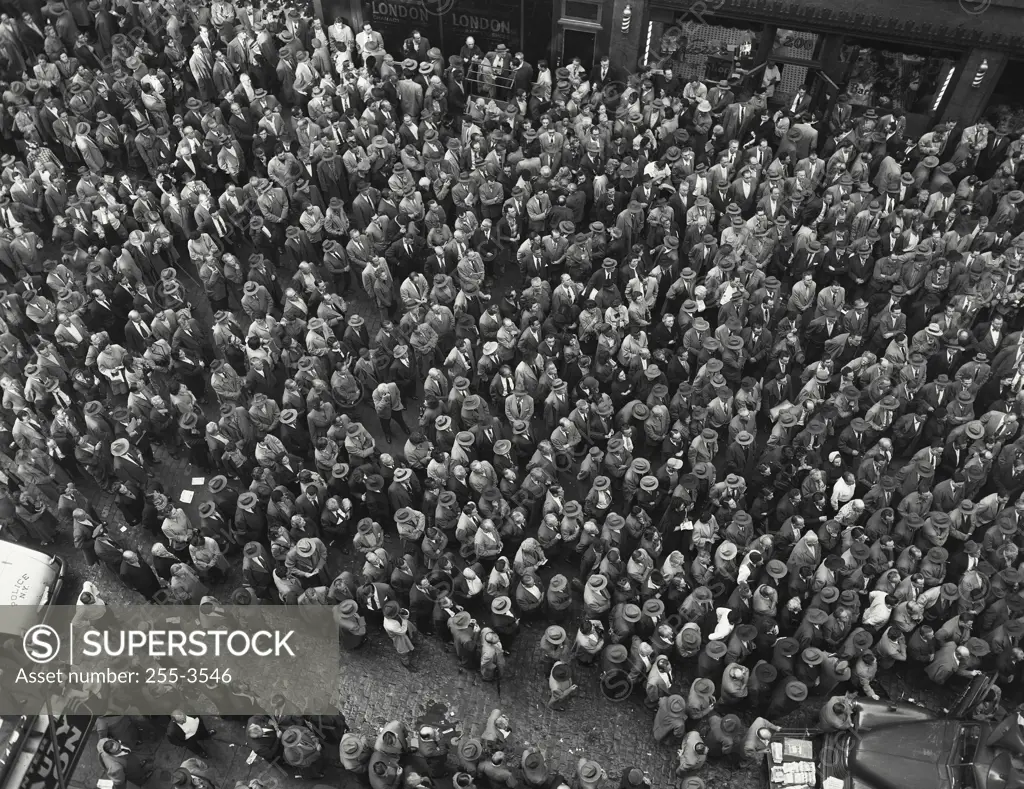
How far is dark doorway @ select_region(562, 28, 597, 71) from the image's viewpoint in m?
27.7

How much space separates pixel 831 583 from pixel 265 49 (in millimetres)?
19891

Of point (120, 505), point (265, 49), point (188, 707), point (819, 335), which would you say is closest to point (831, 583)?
point (819, 335)

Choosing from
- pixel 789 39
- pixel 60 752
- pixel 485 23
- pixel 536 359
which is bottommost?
pixel 60 752

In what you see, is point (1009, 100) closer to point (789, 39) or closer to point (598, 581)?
point (789, 39)

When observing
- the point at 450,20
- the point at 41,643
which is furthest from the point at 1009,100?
A: the point at 41,643

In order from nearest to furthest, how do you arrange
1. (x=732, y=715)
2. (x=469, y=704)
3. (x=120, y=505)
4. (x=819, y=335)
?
(x=732, y=715) < (x=469, y=704) < (x=120, y=505) < (x=819, y=335)

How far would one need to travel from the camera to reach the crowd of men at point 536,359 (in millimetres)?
16562

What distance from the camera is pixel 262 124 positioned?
80.9ft

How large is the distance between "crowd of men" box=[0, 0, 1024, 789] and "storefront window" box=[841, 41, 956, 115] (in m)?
1.26

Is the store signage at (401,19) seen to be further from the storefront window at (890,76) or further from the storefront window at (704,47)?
the storefront window at (890,76)

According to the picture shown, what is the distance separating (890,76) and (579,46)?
28.2 feet

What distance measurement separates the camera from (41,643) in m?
17.0

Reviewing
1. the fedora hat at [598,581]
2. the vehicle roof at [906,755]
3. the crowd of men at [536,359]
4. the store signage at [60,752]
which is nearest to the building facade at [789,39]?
the crowd of men at [536,359]

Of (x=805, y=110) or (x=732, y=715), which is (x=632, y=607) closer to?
(x=732, y=715)
